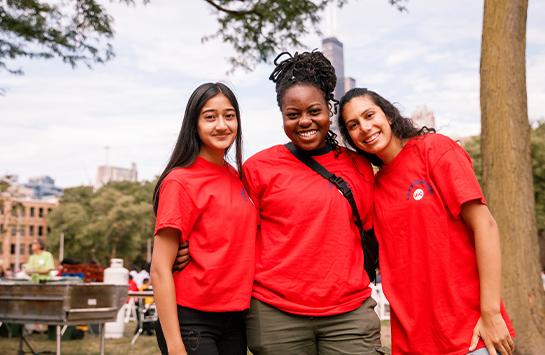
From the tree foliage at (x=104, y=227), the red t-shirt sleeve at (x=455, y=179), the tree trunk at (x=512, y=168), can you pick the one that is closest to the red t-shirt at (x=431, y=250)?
the red t-shirt sleeve at (x=455, y=179)

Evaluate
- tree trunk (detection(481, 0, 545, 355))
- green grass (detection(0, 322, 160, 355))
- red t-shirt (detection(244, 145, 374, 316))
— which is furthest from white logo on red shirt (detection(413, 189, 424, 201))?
green grass (detection(0, 322, 160, 355))

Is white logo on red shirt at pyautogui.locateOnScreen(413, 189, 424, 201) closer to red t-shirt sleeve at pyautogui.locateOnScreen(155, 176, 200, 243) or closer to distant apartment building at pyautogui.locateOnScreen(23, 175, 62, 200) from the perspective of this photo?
red t-shirt sleeve at pyautogui.locateOnScreen(155, 176, 200, 243)

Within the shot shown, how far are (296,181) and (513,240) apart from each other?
3201 mm

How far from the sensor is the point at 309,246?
8.01 ft

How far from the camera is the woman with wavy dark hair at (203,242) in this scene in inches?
92.5

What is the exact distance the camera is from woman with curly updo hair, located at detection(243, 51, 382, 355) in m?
2.41

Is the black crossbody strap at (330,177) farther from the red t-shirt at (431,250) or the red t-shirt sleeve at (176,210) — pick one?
the red t-shirt sleeve at (176,210)

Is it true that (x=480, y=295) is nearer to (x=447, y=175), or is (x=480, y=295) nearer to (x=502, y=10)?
(x=447, y=175)

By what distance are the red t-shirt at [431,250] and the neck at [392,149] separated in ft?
0.17

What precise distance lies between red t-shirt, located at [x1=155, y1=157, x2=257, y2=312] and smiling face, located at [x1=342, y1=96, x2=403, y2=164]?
0.72 metres

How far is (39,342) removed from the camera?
31.8 feet

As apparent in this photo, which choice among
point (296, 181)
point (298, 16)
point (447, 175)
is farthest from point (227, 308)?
point (298, 16)

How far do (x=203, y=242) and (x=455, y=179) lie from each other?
123cm

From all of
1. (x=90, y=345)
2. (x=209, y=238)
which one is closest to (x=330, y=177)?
(x=209, y=238)
